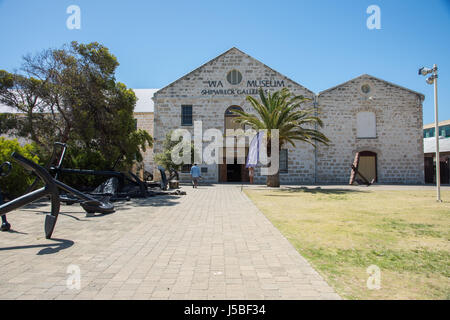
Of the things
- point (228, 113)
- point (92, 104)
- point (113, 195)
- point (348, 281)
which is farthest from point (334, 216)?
point (228, 113)

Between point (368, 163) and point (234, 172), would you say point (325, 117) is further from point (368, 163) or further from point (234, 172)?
point (234, 172)

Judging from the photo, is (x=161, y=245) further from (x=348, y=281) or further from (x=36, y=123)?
(x=36, y=123)

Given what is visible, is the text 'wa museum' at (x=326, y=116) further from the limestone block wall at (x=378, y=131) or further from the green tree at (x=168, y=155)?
the green tree at (x=168, y=155)

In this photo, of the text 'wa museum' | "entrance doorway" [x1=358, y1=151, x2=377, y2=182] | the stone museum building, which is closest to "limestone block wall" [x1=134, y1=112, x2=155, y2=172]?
the stone museum building

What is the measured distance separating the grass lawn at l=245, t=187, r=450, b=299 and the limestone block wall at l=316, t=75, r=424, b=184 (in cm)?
1612

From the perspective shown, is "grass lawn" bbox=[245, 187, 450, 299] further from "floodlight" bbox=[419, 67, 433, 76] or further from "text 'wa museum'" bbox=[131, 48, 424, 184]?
"text 'wa museum'" bbox=[131, 48, 424, 184]

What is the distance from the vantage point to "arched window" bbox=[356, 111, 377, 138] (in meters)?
24.3

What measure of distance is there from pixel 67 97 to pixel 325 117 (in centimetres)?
1922

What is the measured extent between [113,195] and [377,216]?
858cm

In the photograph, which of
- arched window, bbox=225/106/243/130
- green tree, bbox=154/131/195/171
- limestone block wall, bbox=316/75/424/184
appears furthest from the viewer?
limestone block wall, bbox=316/75/424/184

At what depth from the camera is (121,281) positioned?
11.0ft

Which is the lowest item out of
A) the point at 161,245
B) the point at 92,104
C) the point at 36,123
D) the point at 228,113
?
the point at 161,245

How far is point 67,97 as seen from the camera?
11828mm
